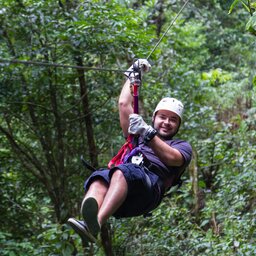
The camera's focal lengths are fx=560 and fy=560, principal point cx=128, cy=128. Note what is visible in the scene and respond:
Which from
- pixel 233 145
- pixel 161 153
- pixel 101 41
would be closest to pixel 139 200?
pixel 161 153

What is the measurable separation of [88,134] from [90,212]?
3.04 meters

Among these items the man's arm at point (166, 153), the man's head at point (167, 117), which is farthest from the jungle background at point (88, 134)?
the man's arm at point (166, 153)

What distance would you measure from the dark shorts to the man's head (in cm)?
34

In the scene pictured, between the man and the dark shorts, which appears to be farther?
the dark shorts

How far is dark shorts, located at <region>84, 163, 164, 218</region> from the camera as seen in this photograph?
3.30 meters

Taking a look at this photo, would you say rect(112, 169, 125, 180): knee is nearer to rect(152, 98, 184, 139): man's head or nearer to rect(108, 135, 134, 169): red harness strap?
rect(108, 135, 134, 169): red harness strap

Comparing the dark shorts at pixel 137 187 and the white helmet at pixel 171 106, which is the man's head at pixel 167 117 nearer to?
the white helmet at pixel 171 106

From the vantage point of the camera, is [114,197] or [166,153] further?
[166,153]

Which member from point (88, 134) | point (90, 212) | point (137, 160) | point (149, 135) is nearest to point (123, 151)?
point (137, 160)

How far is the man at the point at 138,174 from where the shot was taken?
320 cm

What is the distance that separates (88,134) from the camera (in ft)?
20.0

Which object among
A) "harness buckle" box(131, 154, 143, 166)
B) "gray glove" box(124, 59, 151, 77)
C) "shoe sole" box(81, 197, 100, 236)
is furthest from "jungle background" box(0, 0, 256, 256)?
"shoe sole" box(81, 197, 100, 236)

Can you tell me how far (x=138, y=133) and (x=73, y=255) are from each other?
3269 millimetres

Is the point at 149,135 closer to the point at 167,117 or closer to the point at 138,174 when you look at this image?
the point at 138,174
